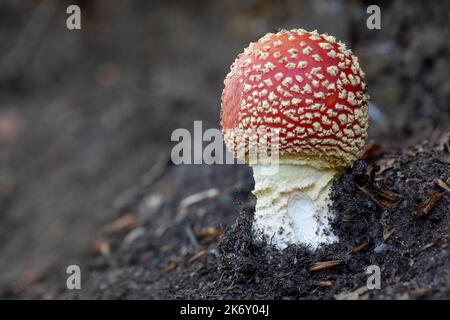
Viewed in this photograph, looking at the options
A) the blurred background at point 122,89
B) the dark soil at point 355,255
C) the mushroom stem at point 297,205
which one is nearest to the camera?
the dark soil at point 355,255

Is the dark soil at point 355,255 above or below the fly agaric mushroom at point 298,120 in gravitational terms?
below

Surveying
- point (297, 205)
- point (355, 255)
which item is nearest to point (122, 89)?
point (297, 205)

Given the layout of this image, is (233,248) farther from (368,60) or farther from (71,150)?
(71,150)

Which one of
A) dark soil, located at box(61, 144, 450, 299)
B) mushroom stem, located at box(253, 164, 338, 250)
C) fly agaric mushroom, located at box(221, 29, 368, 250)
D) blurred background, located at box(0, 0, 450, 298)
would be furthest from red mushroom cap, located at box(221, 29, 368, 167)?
blurred background, located at box(0, 0, 450, 298)

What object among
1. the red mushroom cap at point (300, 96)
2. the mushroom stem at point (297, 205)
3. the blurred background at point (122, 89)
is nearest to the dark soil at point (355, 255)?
the mushroom stem at point (297, 205)

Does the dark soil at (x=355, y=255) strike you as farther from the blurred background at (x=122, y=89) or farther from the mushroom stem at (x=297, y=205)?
the blurred background at (x=122, y=89)

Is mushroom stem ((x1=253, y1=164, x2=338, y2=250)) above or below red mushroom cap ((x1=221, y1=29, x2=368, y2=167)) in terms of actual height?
below

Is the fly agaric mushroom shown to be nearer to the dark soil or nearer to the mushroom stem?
the mushroom stem

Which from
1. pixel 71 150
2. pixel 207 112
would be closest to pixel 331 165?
pixel 207 112
